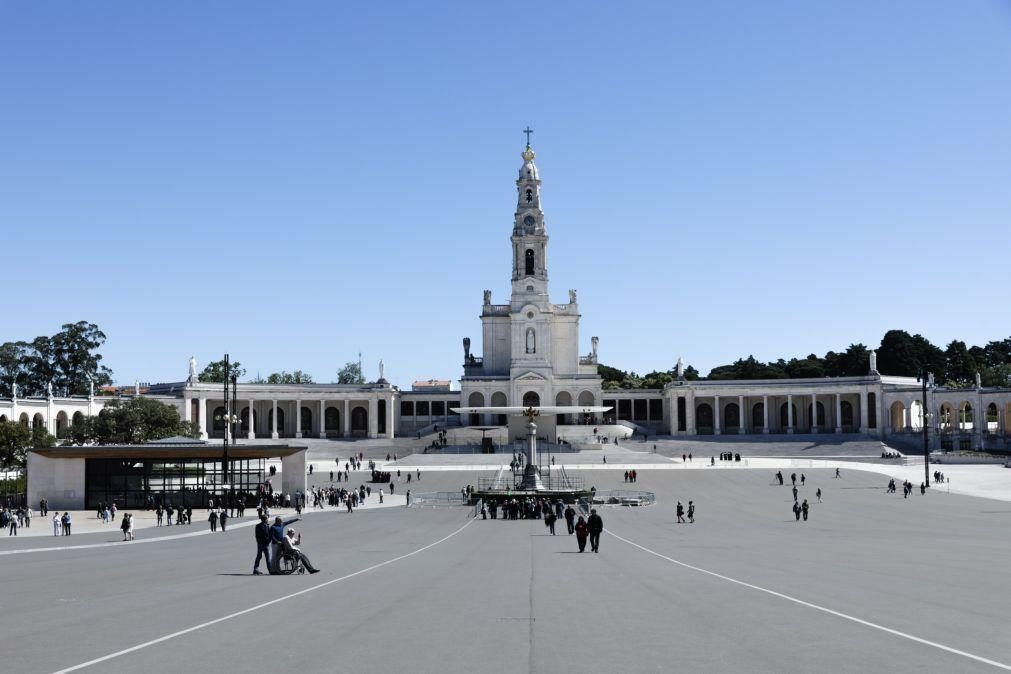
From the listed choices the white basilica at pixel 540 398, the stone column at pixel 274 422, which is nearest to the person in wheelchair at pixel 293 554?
the white basilica at pixel 540 398

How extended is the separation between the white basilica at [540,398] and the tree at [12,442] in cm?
3157

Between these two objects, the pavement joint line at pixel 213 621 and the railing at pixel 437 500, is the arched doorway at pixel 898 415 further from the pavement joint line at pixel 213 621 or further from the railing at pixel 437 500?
the pavement joint line at pixel 213 621

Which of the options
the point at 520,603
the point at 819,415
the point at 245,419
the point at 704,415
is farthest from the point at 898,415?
the point at 520,603

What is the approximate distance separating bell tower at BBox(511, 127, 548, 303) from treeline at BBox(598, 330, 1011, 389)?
26.0m

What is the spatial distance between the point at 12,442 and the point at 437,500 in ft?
117

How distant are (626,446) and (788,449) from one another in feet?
51.0

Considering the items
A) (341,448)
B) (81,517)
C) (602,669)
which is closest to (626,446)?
(341,448)

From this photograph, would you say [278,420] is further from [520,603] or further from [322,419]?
[520,603]

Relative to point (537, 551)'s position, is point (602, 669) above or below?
above

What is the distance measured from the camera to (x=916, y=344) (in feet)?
470

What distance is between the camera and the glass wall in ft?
169

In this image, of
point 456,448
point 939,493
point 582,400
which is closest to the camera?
point 939,493

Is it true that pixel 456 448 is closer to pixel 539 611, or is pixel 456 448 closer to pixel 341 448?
pixel 341 448

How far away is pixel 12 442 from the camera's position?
71.8 m
